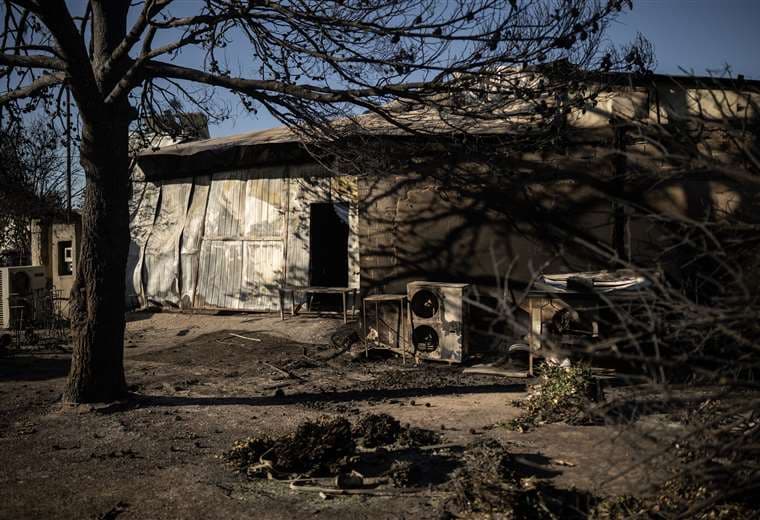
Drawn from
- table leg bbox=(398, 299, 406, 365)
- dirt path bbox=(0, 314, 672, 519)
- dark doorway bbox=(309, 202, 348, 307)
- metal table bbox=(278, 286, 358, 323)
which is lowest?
dirt path bbox=(0, 314, 672, 519)

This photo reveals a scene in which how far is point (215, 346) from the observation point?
439 inches

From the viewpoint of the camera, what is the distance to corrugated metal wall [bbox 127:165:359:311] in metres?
12.8

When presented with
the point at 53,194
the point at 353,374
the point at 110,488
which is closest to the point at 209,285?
the point at 353,374

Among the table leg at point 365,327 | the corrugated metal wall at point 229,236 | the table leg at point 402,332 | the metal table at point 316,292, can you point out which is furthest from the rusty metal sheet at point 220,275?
the table leg at point 402,332

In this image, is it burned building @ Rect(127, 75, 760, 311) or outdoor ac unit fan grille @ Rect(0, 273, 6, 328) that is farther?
outdoor ac unit fan grille @ Rect(0, 273, 6, 328)

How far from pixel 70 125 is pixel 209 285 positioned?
6.18 meters

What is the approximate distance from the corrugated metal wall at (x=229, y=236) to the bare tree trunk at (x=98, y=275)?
5.62 m

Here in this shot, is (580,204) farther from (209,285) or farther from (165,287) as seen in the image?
(165,287)

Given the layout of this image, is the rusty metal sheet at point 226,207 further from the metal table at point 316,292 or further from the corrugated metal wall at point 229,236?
the metal table at point 316,292

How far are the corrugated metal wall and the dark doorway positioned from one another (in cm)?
65

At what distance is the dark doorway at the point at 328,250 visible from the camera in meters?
13.5

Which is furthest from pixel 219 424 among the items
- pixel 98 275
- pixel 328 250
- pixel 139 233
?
pixel 139 233

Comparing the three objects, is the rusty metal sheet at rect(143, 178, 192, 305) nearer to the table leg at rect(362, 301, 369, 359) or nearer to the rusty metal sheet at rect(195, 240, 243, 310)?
the rusty metal sheet at rect(195, 240, 243, 310)

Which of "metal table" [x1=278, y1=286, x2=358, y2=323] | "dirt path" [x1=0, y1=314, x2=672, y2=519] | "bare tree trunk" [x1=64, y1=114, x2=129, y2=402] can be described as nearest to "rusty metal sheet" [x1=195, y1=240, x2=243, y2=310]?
"metal table" [x1=278, y1=286, x2=358, y2=323]
